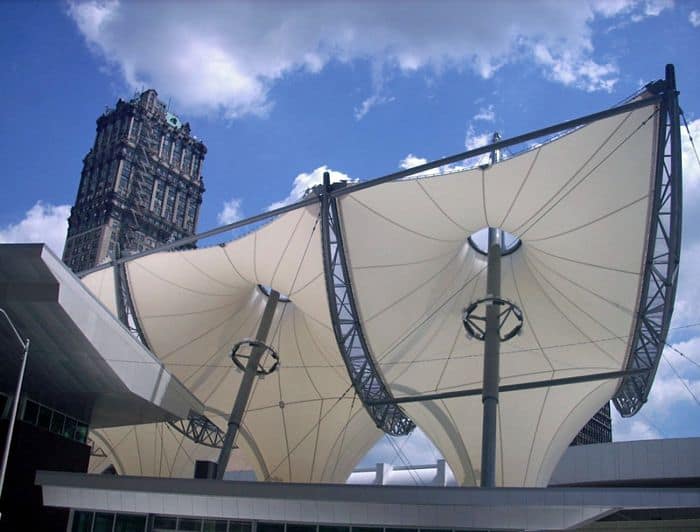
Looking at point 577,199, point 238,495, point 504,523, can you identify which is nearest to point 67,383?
point 238,495

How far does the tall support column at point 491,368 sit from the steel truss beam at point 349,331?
5.78 meters

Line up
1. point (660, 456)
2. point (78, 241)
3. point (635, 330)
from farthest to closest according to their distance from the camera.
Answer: point (78, 241) → point (660, 456) → point (635, 330)

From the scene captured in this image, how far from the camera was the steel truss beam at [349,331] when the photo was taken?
2994cm

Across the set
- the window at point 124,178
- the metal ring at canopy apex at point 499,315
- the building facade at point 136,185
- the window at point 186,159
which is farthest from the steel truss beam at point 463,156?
the window at point 186,159

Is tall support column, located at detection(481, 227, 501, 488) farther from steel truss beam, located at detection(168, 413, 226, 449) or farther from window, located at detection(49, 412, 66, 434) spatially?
steel truss beam, located at detection(168, 413, 226, 449)

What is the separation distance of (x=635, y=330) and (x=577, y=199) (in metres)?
5.58

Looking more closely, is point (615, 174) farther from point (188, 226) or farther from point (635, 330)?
point (188, 226)

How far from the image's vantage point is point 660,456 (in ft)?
123

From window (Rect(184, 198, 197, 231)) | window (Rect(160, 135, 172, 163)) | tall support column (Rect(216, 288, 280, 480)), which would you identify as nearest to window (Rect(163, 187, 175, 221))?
window (Rect(184, 198, 197, 231))

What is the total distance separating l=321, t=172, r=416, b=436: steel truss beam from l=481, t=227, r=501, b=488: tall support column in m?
5.78

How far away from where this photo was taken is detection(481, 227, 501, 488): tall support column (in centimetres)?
2492

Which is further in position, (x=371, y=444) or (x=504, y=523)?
(x=371, y=444)

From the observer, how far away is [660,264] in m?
26.9

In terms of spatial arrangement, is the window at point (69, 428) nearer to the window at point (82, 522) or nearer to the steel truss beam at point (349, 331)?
the window at point (82, 522)
